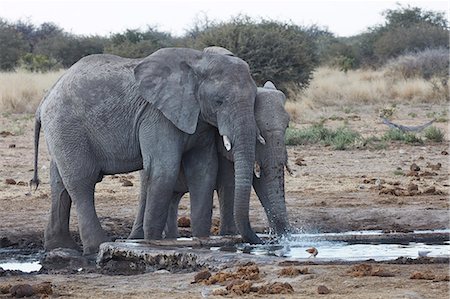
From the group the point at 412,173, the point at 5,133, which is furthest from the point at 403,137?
the point at 5,133

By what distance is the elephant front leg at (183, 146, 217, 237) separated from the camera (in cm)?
955

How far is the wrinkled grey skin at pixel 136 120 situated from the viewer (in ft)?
30.3

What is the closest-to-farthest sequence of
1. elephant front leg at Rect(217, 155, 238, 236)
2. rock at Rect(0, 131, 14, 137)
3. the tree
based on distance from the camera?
elephant front leg at Rect(217, 155, 238, 236) < rock at Rect(0, 131, 14, 137) < the tree

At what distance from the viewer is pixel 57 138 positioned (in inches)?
382

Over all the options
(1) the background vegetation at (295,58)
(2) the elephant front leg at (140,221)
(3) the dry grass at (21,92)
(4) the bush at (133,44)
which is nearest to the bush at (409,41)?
(1) the background vegetation at (295,58)

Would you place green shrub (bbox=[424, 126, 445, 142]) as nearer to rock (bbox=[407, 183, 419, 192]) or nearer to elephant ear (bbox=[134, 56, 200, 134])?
rock (bbox=[407, 183, 419, 192])

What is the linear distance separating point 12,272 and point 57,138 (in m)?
1.67

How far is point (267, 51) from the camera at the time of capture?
26.2 metres

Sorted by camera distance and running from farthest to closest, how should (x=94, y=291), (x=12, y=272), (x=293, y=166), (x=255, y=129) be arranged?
(x=293, y=166) → (x=255, y=129) → (x=12, y=272) → (x=94, y=291)

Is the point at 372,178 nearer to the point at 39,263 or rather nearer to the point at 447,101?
the point at 39,263

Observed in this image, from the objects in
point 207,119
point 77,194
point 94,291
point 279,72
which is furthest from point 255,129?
point 279,72

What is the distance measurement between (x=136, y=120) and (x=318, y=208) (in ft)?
9.70

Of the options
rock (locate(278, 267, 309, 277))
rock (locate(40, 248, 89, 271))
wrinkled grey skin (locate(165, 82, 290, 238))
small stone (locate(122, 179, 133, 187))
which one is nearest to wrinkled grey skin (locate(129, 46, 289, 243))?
wrinkled grey skin (locate(165, 82, 290, 238))

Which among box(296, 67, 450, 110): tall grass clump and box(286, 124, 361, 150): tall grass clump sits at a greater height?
box(296, 67, 450, 110): tall grass clump
